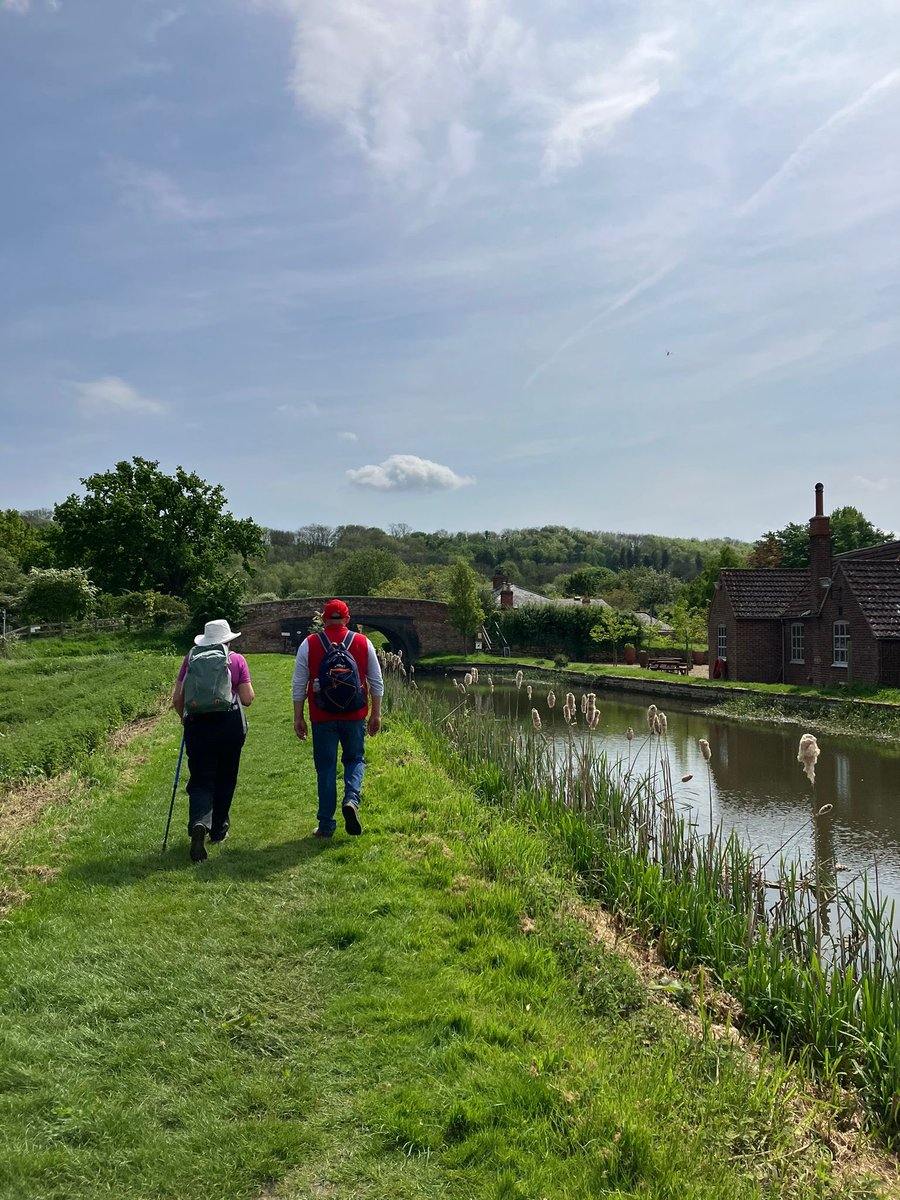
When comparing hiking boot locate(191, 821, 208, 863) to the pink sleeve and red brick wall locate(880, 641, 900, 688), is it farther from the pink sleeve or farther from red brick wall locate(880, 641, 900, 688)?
red brick wall locate(880, 641, 900, 688)

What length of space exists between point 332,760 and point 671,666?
2642 cm

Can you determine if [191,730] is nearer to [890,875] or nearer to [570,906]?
[570,906]

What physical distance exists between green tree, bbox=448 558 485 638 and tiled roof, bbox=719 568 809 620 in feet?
54.0

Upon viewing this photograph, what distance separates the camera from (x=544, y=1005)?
11.3 ft

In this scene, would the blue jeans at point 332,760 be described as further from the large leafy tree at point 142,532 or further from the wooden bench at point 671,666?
the large leafy tree at point 142,532

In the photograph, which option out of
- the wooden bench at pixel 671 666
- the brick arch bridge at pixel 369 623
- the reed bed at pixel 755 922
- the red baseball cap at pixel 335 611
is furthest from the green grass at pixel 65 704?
the wooden bench at pixel 671 666

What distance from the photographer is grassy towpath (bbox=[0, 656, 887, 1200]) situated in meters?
2.38

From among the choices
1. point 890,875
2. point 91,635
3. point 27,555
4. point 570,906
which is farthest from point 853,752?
point 27,555

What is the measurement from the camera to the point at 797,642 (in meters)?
23.0

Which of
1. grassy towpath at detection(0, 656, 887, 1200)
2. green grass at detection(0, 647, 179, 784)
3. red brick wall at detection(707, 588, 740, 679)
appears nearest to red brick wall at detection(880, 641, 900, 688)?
red brick wall at detection(707, 588, 740, 679)

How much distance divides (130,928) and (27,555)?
47.7 m

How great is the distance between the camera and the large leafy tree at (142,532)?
126 feet

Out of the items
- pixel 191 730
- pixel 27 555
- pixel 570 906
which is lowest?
pixel 570 906

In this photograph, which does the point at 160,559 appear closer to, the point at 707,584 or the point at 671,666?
the point at 671,666
